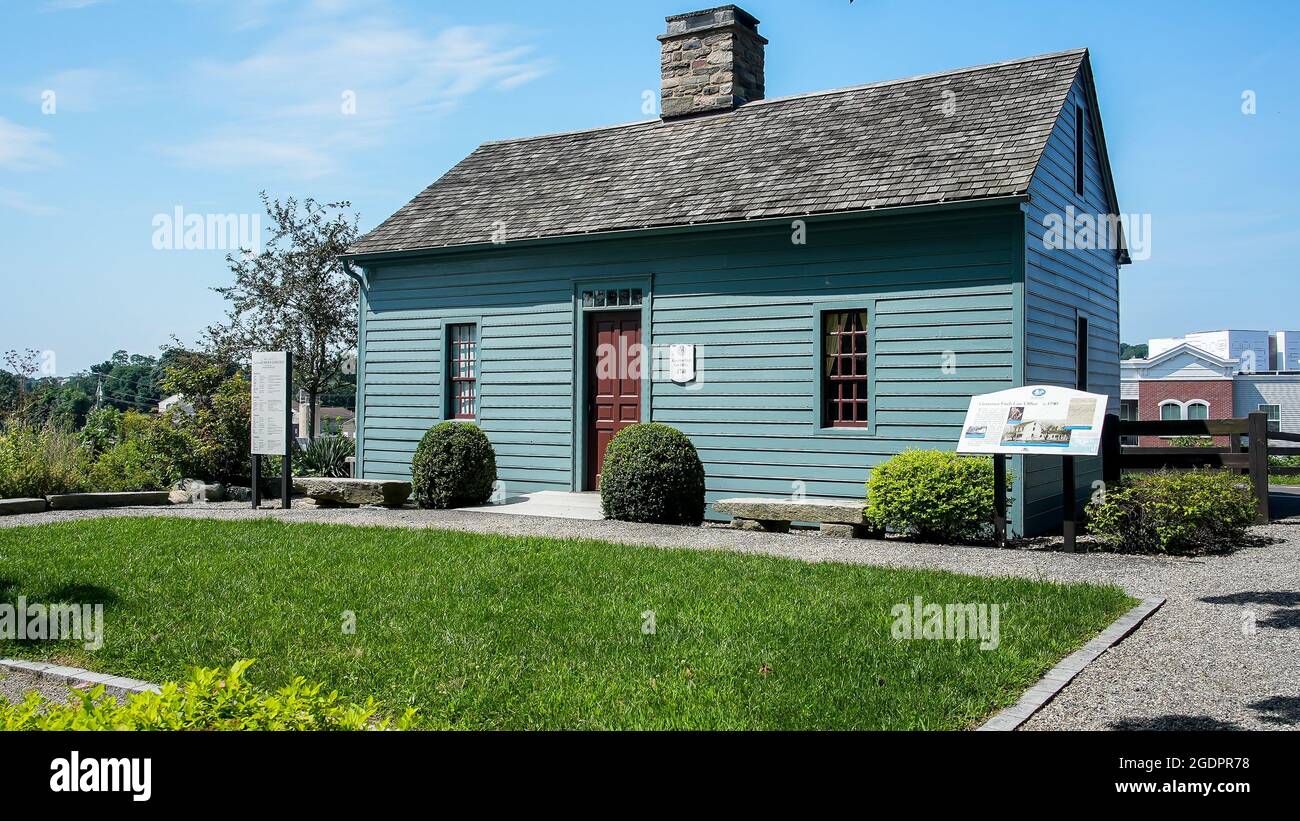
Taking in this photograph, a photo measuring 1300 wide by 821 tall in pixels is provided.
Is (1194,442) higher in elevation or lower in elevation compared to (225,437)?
lower

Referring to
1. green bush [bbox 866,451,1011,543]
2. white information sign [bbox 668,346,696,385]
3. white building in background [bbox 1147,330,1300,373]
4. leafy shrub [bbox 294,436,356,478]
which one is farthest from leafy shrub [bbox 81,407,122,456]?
white building in background [bbox 1147,330,1300,373]

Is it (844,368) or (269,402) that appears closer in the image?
(844,368)

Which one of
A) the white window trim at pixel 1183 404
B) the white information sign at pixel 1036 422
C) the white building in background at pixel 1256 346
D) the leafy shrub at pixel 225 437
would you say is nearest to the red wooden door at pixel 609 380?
the white information sign at pixel 1036 422

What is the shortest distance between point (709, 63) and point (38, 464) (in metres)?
12.1

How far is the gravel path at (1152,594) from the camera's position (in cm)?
523

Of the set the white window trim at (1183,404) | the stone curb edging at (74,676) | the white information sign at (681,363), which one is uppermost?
the white information sign at (681,363)

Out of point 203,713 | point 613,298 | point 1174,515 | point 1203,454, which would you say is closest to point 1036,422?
→ point 1174,515

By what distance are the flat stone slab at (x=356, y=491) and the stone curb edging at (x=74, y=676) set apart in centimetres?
755

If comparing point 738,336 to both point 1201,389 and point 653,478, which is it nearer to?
point 653,478

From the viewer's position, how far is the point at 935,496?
36.2ft

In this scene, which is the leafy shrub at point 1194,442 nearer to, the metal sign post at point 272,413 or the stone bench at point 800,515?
the stone bench at point 800,515

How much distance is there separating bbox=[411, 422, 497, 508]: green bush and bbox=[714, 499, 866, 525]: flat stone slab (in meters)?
3.70
